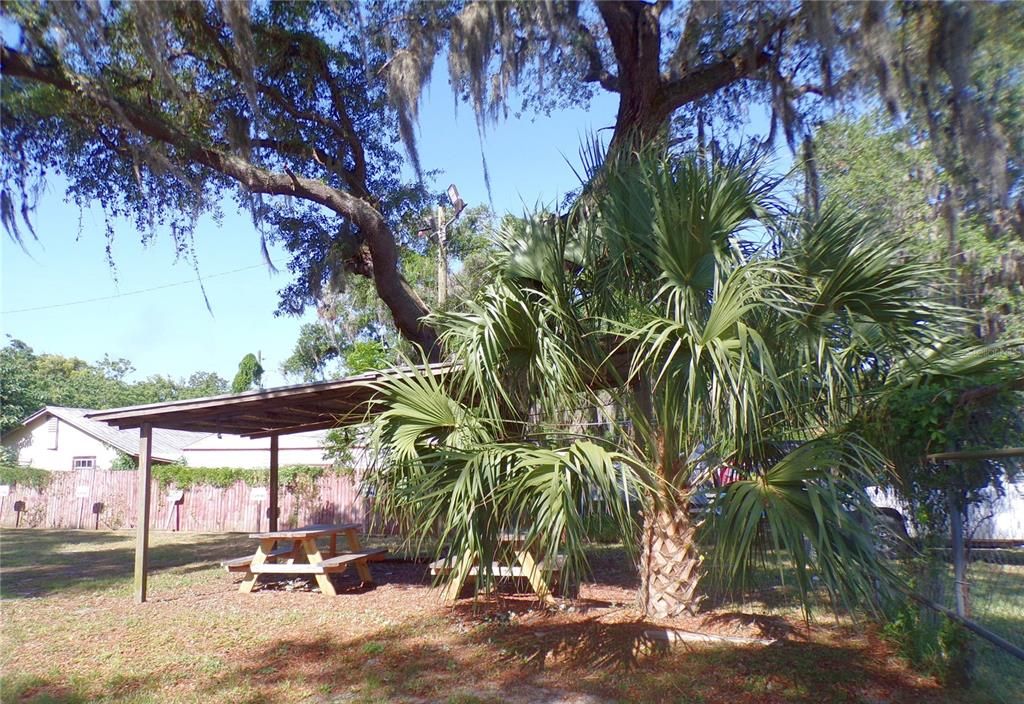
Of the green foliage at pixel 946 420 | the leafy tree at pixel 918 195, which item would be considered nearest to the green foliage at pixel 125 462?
the leafy tree at pixel 918 195

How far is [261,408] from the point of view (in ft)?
32.2

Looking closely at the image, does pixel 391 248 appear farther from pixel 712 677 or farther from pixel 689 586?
pixel 712 677

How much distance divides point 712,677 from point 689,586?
A: 3.10 ft

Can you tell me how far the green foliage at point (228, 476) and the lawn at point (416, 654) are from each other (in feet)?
33.6

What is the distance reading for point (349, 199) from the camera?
11336 mm

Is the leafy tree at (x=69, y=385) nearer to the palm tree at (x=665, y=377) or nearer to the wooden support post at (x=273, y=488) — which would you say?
the wooden support post at (x=273, y=488)

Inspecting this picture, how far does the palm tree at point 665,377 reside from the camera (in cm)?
546

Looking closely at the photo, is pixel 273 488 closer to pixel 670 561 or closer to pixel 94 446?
pixel 670 561

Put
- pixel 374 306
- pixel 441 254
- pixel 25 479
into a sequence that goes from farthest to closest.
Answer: pixel 374 306 < pixel 25 479 < pixel 441 254

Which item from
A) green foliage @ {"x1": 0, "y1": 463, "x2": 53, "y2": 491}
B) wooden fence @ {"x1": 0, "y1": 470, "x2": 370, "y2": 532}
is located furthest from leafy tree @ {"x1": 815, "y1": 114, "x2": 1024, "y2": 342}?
green foliage @ {"x1": 0, "y1": 463, "x2": 53, "y2": 491}

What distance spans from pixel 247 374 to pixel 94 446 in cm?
736

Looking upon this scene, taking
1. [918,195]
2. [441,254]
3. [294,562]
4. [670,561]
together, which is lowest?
[294,562]

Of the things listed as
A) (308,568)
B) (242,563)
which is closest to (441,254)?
(242,563)

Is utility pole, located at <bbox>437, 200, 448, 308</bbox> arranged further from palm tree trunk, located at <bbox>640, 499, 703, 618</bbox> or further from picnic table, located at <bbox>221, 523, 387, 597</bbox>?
palm tree trunk, located at <bbox>640, 499, 703, 618</bbox>
